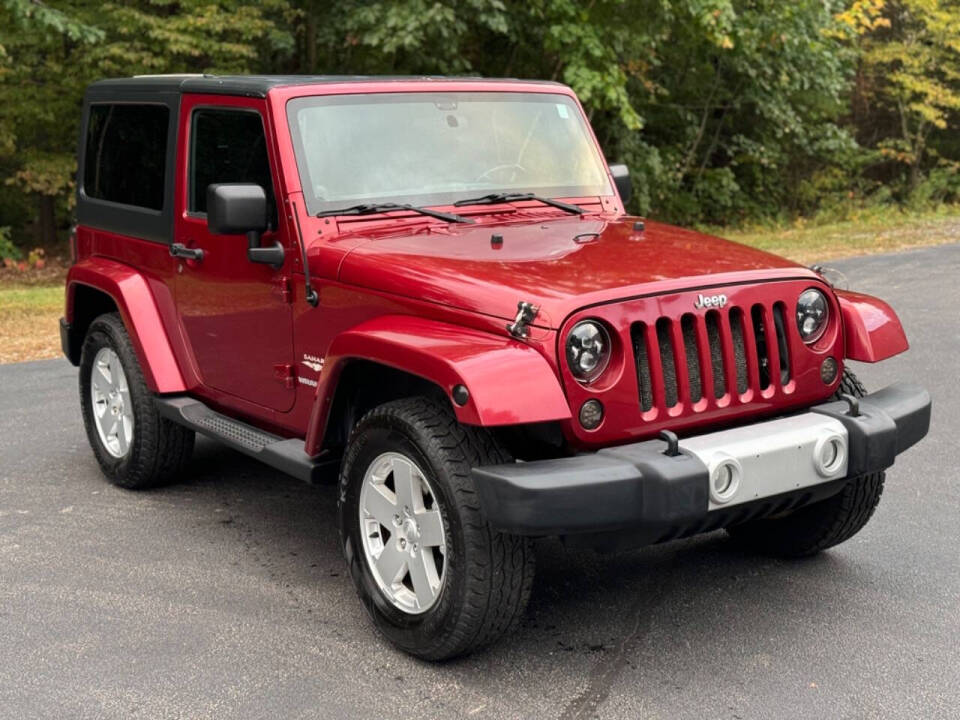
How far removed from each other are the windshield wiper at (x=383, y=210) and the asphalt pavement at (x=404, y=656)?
1412mm

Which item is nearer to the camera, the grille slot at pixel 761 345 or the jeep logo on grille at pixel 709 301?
the jeep logo on grille at pixel 709 301

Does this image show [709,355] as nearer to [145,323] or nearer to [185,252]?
[185,252]

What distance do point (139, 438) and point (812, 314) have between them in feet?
10.5

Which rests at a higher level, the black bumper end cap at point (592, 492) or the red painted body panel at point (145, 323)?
the black bumper end cap at point (592, 492)

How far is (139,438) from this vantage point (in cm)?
584

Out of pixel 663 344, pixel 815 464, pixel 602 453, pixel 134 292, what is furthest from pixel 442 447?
pixel 134 292

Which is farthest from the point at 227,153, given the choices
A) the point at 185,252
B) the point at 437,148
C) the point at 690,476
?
the point at 690,476

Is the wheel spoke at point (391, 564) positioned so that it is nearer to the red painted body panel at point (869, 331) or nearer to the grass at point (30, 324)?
the red painted body panel at point (869, 331)

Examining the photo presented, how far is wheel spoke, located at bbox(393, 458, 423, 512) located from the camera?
13.0 feet

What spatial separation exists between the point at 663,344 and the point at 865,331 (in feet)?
2.91

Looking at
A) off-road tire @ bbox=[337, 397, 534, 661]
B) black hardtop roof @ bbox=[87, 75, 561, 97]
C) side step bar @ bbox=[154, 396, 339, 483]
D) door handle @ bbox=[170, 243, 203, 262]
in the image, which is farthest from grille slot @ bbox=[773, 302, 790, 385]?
door handle @ bbox=[170, 243, 203, 262]

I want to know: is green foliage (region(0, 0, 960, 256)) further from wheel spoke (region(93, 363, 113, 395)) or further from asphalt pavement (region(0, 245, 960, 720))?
asphalt pavement (region(0, 245, 960, 720))

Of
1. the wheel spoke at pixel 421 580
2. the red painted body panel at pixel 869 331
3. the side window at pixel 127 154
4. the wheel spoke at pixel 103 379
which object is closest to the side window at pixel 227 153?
the side window at pixel 127 154

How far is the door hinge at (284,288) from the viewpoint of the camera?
4719 millimetres
